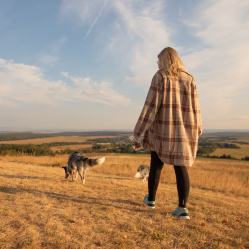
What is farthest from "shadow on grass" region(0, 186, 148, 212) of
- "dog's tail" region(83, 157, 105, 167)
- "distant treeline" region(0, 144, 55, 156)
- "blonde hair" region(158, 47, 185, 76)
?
"distant treeline" region(0, 144, 55, 156)

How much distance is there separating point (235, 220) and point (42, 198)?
3.37 m

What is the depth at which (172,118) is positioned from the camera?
120 inches

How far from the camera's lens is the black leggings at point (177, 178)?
9.85 ft

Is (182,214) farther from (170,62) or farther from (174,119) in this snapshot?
(170,62)

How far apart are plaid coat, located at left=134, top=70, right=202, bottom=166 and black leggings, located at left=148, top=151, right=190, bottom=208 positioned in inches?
6.0

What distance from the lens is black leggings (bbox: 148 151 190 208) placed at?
3002 millimetres

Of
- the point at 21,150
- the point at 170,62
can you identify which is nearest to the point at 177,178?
the point at 170,62

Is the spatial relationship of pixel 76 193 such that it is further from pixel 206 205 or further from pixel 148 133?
pixel 206 205

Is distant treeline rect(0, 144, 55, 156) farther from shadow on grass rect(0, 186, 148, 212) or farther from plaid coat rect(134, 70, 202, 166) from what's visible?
plaid coat rect(134, 70, 202, 166)

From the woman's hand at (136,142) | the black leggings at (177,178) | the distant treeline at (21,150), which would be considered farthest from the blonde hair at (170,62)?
the distant treeline at (21,150)

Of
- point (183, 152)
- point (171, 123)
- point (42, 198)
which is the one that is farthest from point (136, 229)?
point (42, 198)

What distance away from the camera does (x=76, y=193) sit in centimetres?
438

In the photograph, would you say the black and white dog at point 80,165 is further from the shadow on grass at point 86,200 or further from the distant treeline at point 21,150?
the distant treeline at point 21,150

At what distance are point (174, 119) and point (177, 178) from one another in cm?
91
